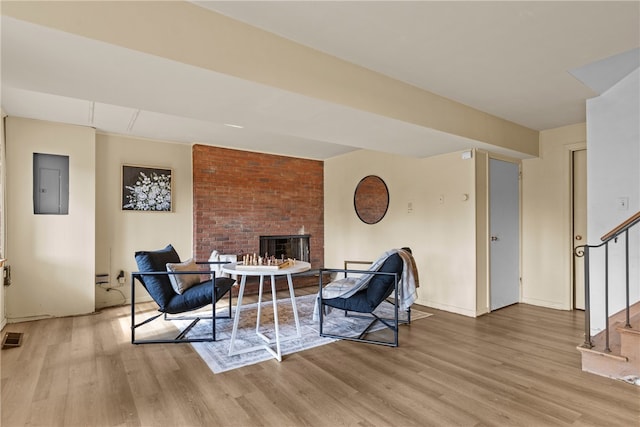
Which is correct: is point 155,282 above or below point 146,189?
below

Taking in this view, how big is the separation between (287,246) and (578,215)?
452 centimetres

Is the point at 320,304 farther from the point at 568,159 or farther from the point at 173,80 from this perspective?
the point at 568,159

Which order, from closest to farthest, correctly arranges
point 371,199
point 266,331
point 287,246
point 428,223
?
point 266,331 < point 428,223 < point 371,199 < point 287,246

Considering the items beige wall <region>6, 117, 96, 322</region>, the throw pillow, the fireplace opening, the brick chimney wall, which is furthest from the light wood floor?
the fireplace opening

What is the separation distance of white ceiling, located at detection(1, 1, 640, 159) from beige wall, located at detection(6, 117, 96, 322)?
59 centimetres

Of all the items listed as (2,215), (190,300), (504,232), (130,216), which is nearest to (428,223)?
(504,232)

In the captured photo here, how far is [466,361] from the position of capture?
2.90 meters

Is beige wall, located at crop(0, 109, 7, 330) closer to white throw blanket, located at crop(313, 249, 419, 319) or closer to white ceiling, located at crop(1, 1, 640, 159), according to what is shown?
white ceiling, located at crop(1, 1, 640, 159)

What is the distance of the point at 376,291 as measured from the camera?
11.1 ft

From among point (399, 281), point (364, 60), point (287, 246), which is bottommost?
point (399, 281)

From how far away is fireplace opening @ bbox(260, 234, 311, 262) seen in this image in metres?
5.99

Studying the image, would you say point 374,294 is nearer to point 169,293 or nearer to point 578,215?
point 169,293

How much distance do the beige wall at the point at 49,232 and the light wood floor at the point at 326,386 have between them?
0.74m

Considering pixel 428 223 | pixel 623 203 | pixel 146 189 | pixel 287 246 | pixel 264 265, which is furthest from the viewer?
pixel 287 246
